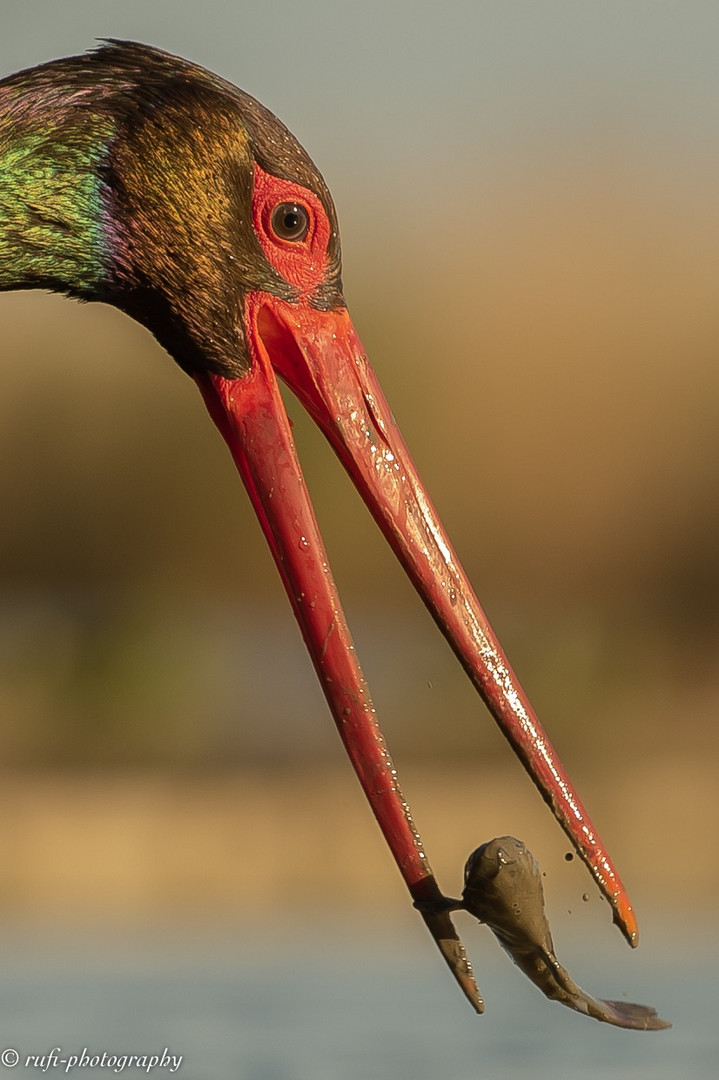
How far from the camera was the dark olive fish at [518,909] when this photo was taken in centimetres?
472

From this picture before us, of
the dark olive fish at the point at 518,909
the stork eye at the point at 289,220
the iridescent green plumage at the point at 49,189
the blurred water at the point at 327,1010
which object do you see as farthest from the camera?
the blurred water at the point at 327,1010

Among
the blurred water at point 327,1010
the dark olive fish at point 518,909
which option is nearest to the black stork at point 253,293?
the dark olive fish at point 518,909

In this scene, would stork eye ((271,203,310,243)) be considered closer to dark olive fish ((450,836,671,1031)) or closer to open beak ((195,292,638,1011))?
open beak ((195,292,638,1011))

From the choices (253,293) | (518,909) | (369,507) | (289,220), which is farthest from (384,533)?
(518,909)

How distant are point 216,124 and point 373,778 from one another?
1526 millimetres

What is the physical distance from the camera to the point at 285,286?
5.27 metres

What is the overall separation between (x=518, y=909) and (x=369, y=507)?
3.33 ft

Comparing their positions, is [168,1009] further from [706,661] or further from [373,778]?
[706,661]

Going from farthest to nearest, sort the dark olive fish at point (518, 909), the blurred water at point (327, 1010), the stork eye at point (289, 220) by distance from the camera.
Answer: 1. the blurred water at point (327, 1010)
2. the stork eye at point (289, 220)
3. the dark olive fish at point (518, 909)

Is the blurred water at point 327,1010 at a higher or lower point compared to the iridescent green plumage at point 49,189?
lower

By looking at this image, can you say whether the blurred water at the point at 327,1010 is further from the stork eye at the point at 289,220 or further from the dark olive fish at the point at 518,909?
the stork eye at the point at 289,220

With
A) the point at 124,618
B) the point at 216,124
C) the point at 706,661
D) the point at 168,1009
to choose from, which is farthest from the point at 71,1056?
the point at 706,661

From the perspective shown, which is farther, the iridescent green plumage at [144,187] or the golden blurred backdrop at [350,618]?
the golden blurred backdrop at [350,618]

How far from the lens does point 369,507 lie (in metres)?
5.19
